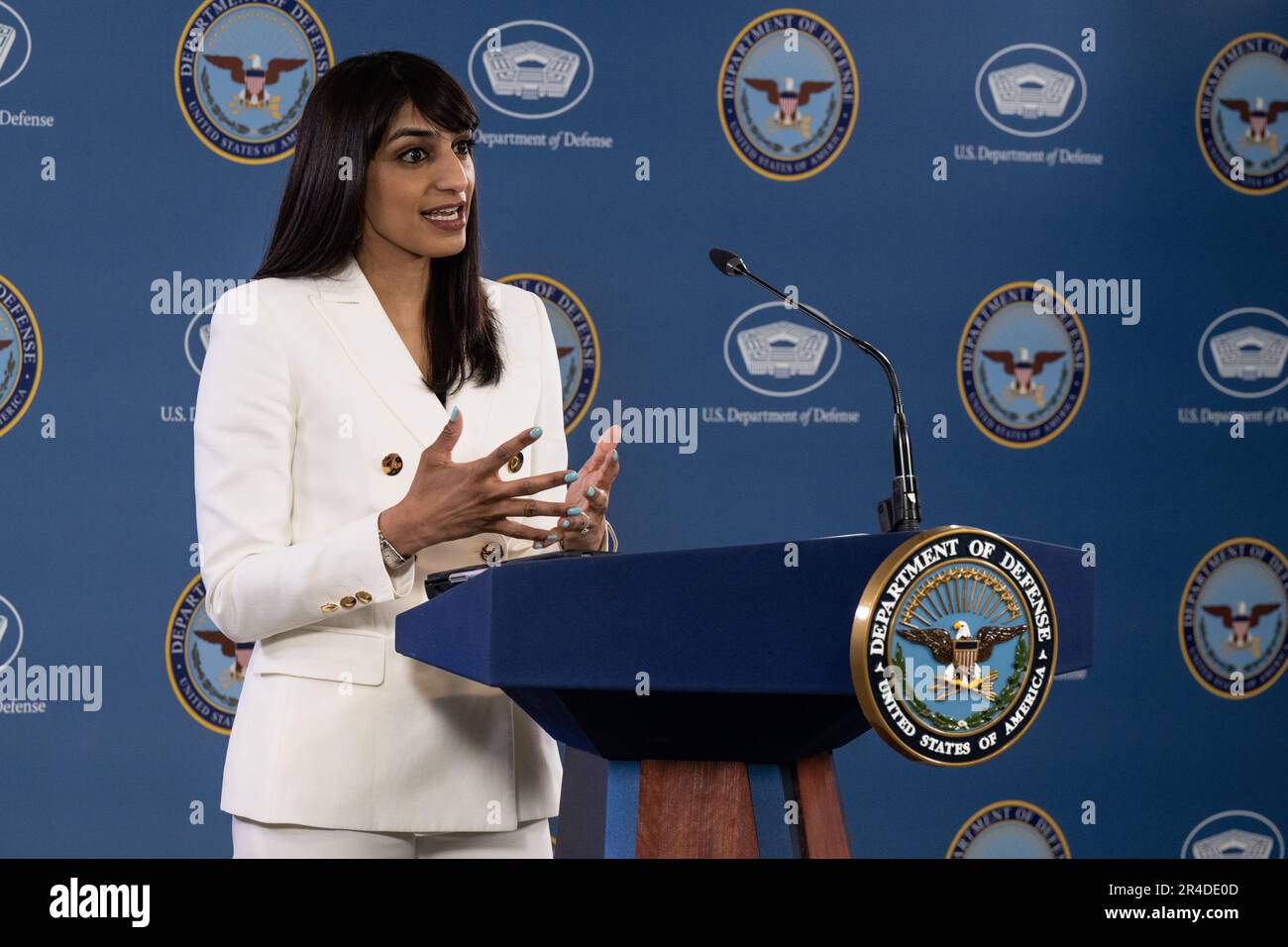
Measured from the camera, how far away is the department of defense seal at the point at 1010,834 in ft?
9.41

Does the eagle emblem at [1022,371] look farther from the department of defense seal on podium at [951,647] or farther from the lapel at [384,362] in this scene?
the department of defense seal on podium at [951,647]

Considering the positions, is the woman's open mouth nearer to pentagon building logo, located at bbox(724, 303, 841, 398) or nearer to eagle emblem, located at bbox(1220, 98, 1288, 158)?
pentagon building logo, located at bbox(724, 303, 841, 398)

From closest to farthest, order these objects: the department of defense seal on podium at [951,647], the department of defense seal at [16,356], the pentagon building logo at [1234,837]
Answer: the department of defense seal on podium at [951,647] < the department of defense seal at [16,356] < the pentagon building logo at [1234,837]

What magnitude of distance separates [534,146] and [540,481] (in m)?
1.70

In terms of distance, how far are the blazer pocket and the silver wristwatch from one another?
0.15 m

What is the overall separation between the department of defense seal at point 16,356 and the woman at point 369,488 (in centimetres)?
129

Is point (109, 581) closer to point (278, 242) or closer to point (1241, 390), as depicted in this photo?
point (278, 242)

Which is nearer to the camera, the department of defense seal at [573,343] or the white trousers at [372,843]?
the white trousers at [372,843]

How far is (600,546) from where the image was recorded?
144 centimetres

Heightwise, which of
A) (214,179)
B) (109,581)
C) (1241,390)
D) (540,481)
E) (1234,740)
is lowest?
(1234,740)

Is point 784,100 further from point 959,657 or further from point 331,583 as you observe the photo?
point 959,657

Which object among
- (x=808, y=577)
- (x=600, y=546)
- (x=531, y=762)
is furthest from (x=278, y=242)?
(x=808, y=577)

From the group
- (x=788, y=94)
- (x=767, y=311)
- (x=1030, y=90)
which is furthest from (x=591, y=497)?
(x=1030, y=90)

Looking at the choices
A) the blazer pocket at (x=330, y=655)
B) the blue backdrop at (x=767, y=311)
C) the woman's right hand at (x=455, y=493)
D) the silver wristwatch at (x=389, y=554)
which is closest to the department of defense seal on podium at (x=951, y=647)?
the woman's right hand at (x=455, y=493)
